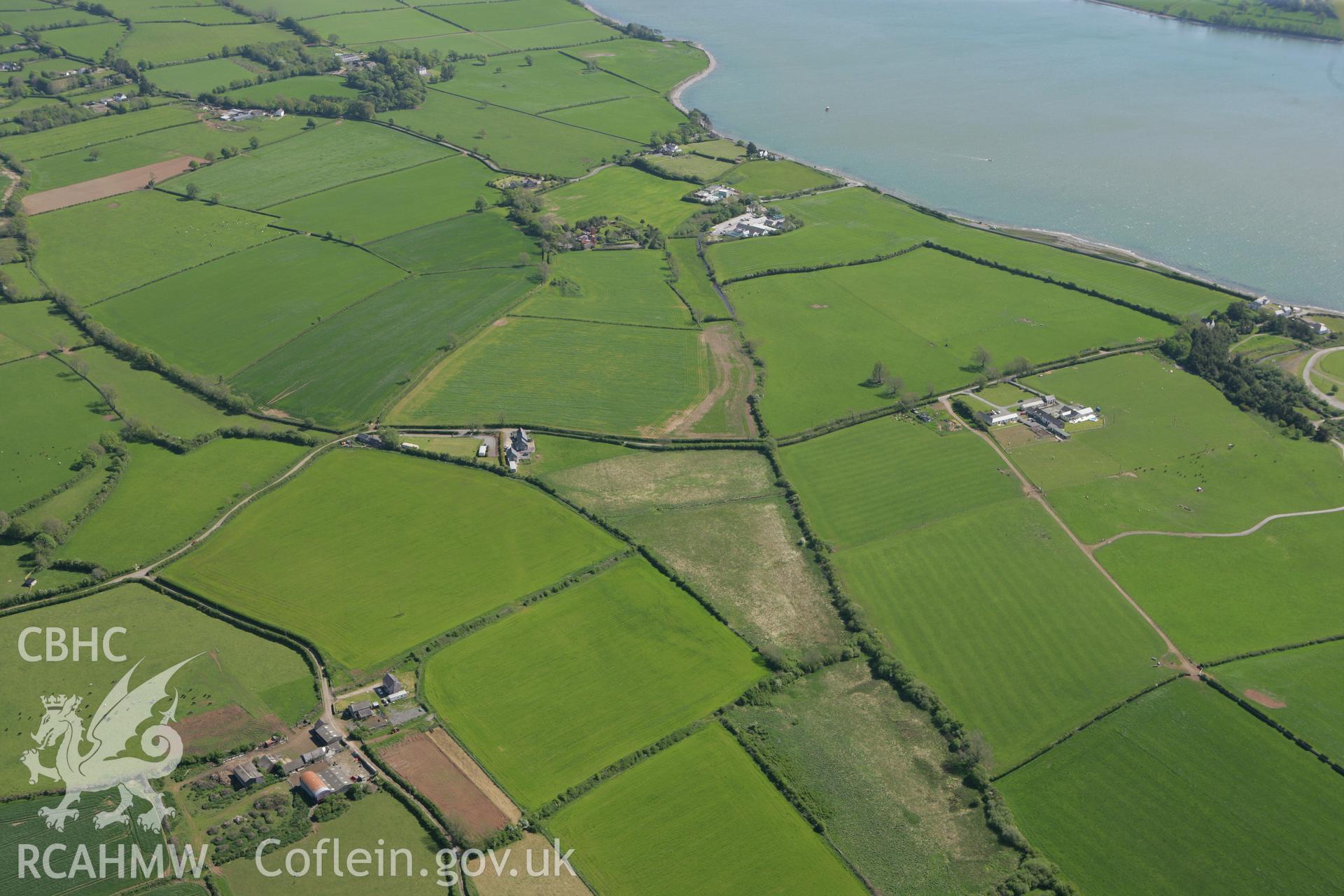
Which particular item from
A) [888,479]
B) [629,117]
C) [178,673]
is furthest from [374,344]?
[629,117]

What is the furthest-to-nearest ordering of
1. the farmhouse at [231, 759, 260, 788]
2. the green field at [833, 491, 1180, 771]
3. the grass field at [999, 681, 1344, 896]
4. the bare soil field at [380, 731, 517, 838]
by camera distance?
the green field at [833, 491, 1180, 771]
the farmhouse at [231, 759, 260, 788]
the bare soil field at [380, 731, 517, 838]
the grass field at [999, 681, 1344, 896]

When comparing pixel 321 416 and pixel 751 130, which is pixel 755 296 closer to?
pixel 321 416

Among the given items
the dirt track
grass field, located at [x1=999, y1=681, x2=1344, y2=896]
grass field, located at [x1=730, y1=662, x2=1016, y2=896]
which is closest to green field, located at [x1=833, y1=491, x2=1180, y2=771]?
grass field, located at [x1=999, y1=681, x2=1344, y2=896]

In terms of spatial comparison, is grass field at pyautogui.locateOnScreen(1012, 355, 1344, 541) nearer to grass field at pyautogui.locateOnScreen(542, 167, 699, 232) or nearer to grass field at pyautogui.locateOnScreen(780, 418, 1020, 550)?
grass field at pyautogui.locateOnScreen(780, 418, 1020, 550)

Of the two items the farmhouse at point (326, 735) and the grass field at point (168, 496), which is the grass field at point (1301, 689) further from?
the grass field at point (168, 496)

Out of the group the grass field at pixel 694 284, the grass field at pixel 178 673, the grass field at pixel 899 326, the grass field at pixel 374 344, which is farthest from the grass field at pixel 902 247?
the grass field at pixel 178 673
